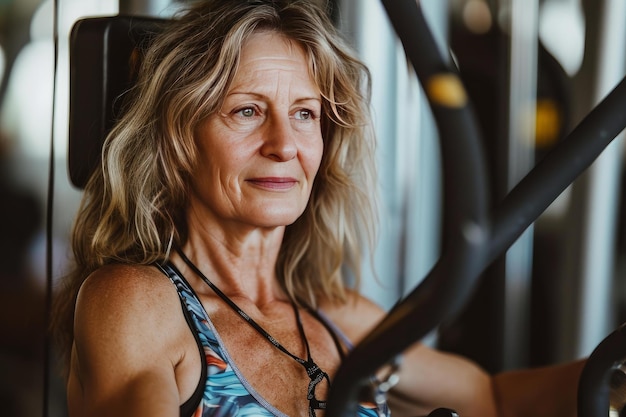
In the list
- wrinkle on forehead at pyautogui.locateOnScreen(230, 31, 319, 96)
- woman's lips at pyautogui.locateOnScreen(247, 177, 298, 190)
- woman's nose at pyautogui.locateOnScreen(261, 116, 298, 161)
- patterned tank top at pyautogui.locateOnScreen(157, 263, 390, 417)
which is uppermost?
wrinkle on forehead at pyautogui.locateOnScreen(230, 31, 319, 96)

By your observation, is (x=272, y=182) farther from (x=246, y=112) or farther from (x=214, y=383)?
(x=214, y=383)

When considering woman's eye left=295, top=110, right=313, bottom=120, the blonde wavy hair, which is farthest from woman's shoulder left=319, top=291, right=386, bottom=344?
woman's eye left=295, top=110, right=313, bottom=120

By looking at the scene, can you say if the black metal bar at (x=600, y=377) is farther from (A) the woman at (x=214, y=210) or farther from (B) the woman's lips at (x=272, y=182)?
(B) the woman's lips at (x=272, y=182)

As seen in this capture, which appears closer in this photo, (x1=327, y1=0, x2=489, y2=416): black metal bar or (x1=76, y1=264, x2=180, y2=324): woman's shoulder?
(x1=327, y1=0, x2=489, y2=416): black metal bar

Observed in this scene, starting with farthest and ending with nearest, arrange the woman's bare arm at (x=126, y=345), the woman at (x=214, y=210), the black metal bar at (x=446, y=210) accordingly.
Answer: the woman at (x=214, y=210) < the woman's bare arm at (x=126, y=345) < the black metal bar at (x=446, y=210)

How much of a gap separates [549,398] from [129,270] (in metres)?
0.83

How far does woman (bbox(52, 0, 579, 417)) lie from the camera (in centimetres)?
115

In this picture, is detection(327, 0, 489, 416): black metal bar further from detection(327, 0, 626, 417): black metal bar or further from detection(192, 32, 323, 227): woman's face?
detection(192, 32, 323, 227): woman's face

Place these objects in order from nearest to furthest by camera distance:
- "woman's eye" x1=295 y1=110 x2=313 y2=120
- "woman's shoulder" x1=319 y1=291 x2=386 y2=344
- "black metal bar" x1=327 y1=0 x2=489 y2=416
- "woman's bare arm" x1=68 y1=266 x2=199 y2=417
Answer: "black metal bar" x1=327 y1=0 x2=489 y2=416 < "woman's bare arm" x1=68 y1=266 x2=199 y2=417 < "woman's eye" x1=295 y1=110 x2=313 y2=120 < "woman's shoulder" x1=319 y1=291 x2=386 y2=344

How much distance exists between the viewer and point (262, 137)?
1218 millimetres

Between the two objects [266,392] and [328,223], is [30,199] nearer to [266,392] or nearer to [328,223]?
[328,223]

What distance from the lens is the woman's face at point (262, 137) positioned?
1214 mm

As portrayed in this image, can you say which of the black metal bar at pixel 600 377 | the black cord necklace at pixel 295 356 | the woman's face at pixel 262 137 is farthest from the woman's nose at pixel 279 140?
the black metal bar at pixel 600 377


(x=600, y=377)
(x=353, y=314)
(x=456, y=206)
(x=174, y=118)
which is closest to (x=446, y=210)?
(x=456, y=206)
